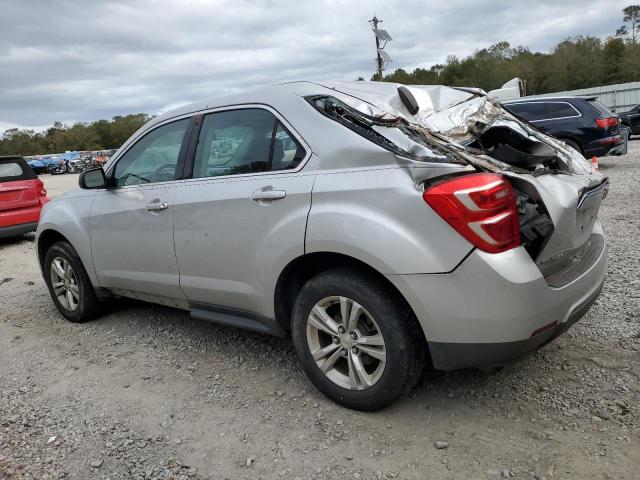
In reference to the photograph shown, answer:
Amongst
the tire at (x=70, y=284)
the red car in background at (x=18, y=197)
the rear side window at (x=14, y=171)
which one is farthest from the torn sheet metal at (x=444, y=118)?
the rear side window at (x=14, y=171)

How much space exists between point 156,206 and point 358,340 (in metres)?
1.72

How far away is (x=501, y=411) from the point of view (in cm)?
278

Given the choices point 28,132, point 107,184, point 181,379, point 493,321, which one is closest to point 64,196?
point 107,184

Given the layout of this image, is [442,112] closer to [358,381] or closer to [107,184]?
[358,381]

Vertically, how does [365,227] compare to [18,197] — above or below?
below

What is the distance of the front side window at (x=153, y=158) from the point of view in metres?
3.71

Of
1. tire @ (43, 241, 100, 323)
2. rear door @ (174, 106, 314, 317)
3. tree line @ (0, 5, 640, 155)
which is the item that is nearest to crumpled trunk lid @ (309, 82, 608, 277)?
rear door @ (174, 106, 314, 317)

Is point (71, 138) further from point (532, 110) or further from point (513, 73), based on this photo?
point (532, 110)

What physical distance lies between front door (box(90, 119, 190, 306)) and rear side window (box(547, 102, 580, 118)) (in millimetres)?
10190

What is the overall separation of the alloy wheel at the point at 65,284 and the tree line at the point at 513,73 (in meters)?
46.2

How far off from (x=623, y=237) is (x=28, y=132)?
310 ft

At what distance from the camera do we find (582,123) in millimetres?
11312

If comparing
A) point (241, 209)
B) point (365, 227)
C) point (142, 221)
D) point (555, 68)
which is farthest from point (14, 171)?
point (555, 68)

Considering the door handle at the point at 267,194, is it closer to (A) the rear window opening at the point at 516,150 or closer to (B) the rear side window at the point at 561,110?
(A) the rear window opening at the point at 516,150
